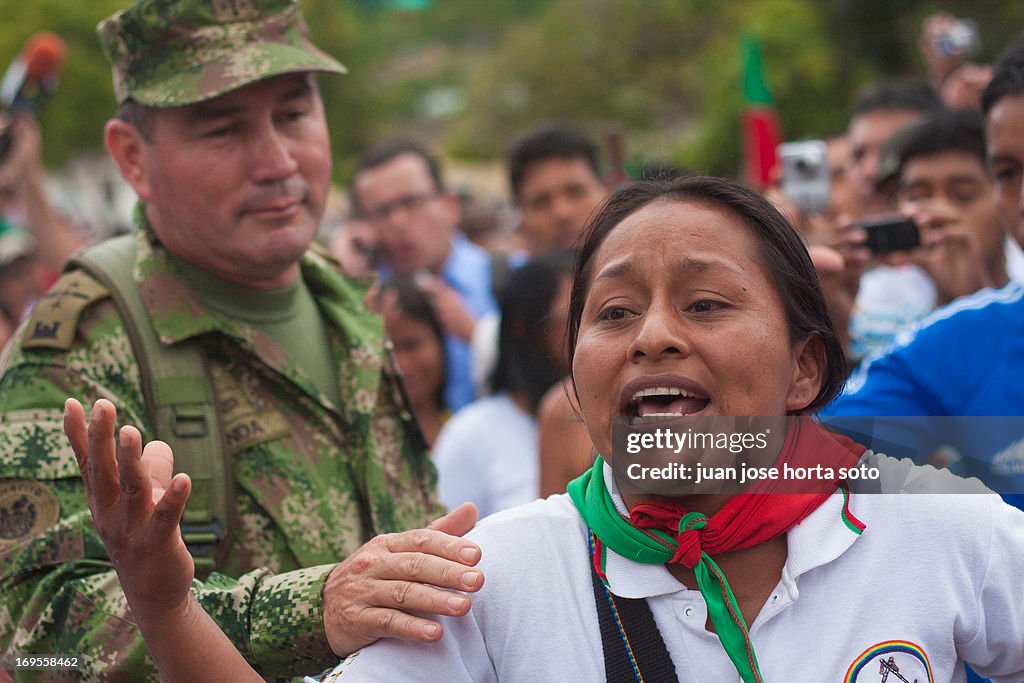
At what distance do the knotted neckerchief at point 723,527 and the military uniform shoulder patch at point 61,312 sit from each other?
128 centimetres

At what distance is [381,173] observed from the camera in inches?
264

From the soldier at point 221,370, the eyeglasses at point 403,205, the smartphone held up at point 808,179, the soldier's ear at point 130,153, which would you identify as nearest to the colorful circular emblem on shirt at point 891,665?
the soldier at point 221,370

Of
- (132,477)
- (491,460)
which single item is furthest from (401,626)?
(491,460)

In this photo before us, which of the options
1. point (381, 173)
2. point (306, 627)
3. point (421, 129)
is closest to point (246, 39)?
point (306, 627)

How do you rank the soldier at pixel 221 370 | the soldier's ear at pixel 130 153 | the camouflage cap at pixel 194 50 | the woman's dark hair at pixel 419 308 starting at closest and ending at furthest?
1. the soldier at pixel 221 370
2. the camouflage cap at pixel 194 50
3. the soldier's ear at pixel 130 153
4. the woman's dark hair at pixel 419 308

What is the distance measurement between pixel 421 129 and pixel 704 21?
54.1 meters

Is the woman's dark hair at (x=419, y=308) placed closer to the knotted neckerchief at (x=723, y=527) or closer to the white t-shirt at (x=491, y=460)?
the white t-shirt at (x=491, y=460)

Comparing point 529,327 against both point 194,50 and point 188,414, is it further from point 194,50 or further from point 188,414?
point 188,414

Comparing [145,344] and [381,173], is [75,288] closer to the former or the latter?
[145,344]

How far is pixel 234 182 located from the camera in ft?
9.50

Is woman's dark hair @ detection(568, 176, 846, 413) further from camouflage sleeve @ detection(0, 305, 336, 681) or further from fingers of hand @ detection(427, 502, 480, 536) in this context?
camouflage sleeve @ detection(0, 305, 336, 681)

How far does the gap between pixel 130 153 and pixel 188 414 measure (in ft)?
2.73

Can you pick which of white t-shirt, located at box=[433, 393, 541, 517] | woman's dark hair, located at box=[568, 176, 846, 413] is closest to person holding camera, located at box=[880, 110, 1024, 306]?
white t-shirt, located at box=[433, 393, 541, 517]

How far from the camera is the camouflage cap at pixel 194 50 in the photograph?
282cm
